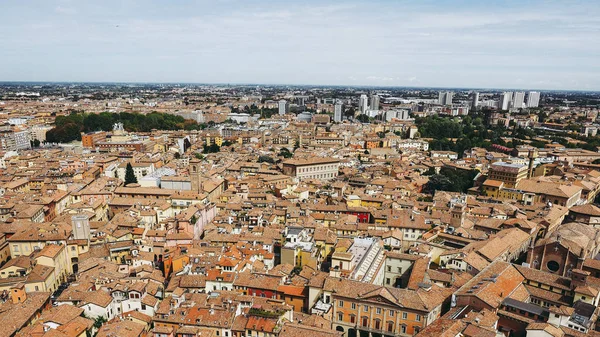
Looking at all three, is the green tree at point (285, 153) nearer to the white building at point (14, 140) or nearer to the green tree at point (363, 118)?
the white building at point (14, 140)

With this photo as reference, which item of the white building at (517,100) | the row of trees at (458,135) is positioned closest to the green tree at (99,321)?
the row of trees at (458,135)

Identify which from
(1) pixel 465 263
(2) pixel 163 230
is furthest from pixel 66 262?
(1) pixel 465 263

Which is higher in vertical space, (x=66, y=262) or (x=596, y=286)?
(x=596, y=286)

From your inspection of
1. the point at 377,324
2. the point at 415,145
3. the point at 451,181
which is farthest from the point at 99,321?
the point at 415,145

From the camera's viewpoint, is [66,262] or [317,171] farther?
[317,171]

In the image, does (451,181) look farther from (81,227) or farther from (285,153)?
(81,227)

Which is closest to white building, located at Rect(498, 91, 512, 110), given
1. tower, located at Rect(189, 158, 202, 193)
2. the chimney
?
tower, located at Rect(189, 158, 202, 193)

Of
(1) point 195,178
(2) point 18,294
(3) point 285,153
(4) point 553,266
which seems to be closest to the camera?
(2) point 18,294

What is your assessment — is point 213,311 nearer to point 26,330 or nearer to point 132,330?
point 132,330
